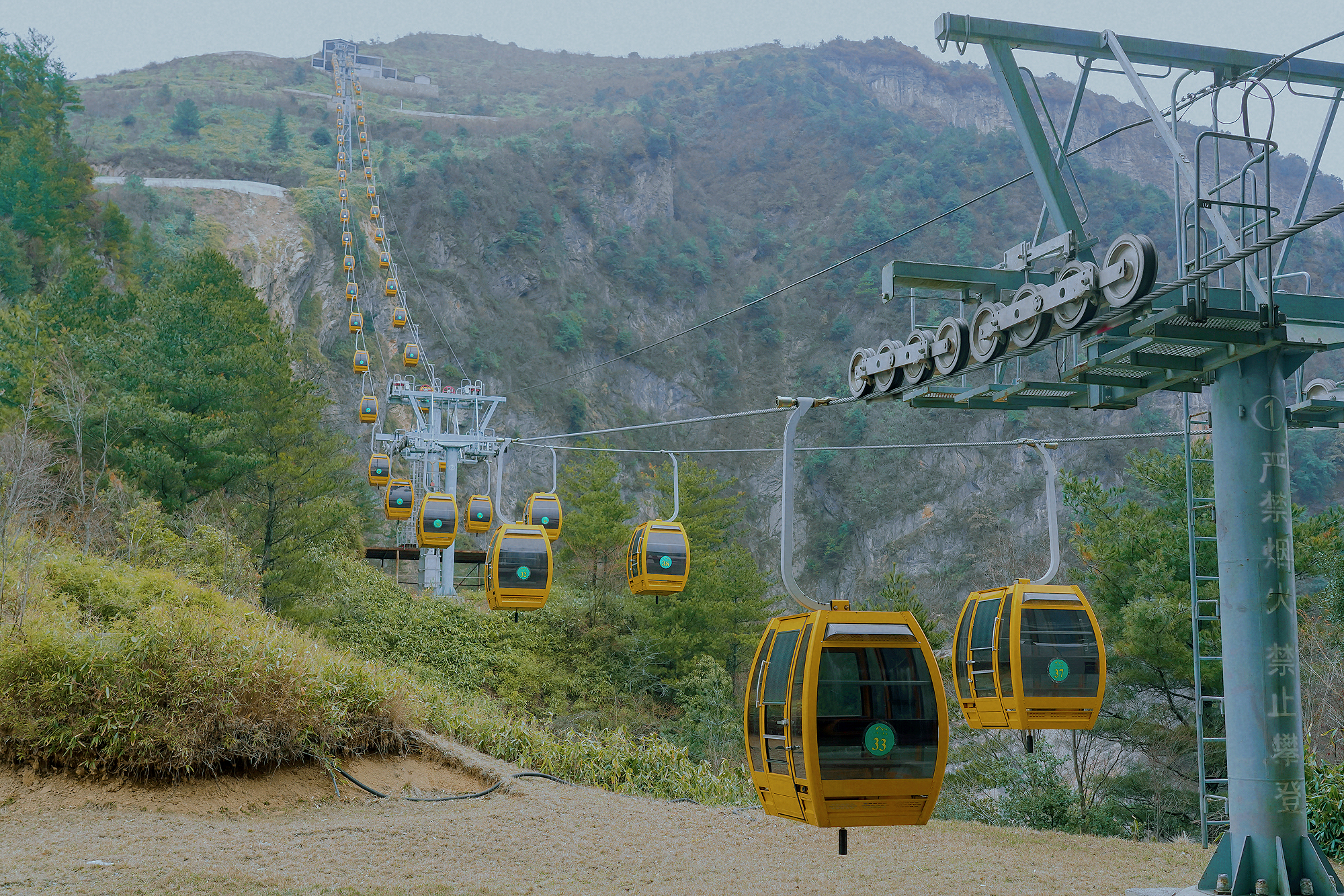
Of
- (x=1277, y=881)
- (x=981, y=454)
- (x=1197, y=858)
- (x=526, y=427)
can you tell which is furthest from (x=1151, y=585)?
(x=981, y=454)

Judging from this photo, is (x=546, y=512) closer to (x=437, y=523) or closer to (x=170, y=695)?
(x=437, y=523)

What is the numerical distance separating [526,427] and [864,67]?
3274 inches

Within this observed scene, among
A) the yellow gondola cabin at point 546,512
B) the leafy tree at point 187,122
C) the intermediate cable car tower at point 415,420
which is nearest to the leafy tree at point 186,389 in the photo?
the intermediate cable car tower at point 415,420

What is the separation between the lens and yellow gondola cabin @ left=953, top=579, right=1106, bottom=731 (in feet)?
29.0

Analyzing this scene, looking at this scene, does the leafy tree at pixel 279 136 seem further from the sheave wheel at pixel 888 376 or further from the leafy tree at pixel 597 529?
the sheave wheel at pixel 888 376

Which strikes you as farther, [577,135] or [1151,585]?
[577,135]

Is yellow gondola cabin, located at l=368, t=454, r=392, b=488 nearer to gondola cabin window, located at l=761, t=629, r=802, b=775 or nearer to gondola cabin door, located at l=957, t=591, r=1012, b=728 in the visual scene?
gondola cabin door, located at l=957, t=591, r=1012, b=728

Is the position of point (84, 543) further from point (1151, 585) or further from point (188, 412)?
point (1151, 585)

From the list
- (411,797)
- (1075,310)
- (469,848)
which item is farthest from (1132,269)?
(411,797)

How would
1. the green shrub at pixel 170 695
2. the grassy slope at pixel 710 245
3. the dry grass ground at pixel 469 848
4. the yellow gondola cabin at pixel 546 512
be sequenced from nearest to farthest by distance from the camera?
the dry grass ground at pixel 469 848
the green shrub at pixel 170 695
the yellow gondola cabin at pixel 546 512
the grassy slope at pixel 710 245

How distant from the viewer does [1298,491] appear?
56344 mm

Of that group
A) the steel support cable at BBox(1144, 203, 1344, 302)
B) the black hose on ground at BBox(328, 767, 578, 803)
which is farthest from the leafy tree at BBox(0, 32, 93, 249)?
the steel support cable at BBox(1144, 203, 1344, 302)

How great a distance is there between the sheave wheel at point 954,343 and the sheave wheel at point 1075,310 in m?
0.95

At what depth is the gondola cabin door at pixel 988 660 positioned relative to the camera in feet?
29.5
